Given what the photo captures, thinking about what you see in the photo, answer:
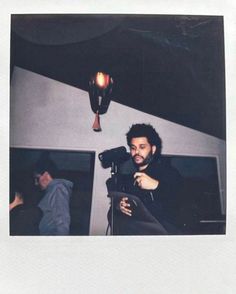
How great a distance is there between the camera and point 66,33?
5.13 feet

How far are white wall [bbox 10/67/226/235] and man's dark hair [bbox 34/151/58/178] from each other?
0.13 ft

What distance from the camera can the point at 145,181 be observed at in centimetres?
157

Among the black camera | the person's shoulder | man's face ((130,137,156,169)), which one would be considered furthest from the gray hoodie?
man's face ((130,137,156,169))

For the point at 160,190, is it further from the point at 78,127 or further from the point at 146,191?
the point at 78,127

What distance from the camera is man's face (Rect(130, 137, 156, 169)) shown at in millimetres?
1568

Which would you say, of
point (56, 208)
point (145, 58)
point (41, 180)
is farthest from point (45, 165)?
point (145, 58)

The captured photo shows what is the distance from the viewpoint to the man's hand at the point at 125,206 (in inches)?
61.3

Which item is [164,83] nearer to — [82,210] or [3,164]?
[82,210]

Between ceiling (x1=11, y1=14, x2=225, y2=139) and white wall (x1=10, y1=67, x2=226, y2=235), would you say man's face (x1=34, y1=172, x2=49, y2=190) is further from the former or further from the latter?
ceiling (x1=11, y1=14, x2=225, y2=139)

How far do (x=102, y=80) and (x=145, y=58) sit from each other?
17cm

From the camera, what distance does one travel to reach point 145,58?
5.14ft
